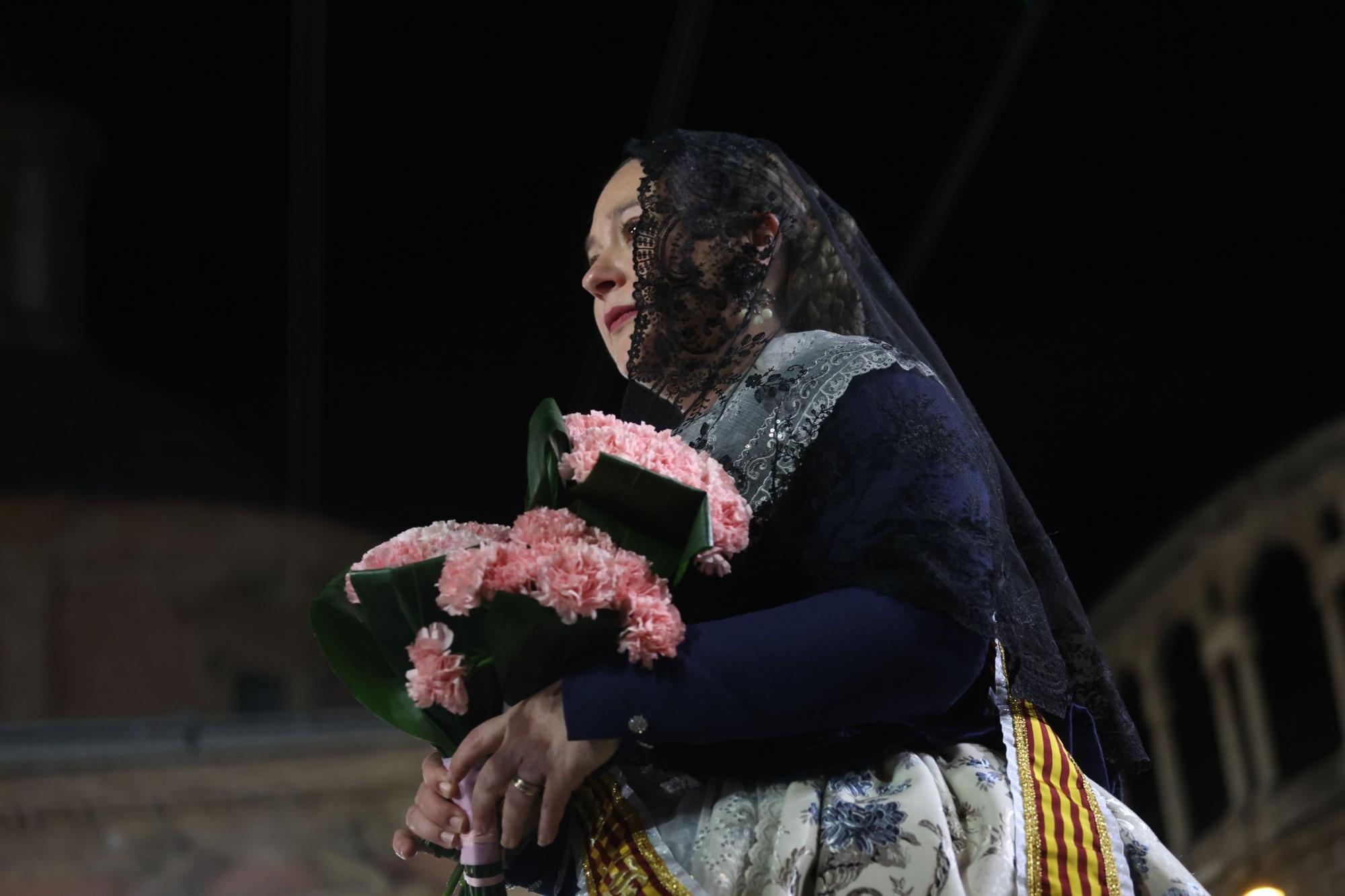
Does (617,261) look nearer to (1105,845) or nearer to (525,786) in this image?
(525,786)

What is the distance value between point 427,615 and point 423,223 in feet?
12.5

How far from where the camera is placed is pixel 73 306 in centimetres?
634

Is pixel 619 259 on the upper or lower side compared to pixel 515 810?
upper

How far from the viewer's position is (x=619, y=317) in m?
1.25

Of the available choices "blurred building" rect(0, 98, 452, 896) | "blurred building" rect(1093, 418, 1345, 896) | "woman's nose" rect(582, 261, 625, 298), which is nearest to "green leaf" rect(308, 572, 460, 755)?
"woman's nose" rect(582, 261, 625, 298)

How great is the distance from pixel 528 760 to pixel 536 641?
92 millimetres

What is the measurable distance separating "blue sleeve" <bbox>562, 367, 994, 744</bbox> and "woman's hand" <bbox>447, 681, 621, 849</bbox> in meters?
0.02

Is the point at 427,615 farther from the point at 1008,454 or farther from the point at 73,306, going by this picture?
the point at 73,306

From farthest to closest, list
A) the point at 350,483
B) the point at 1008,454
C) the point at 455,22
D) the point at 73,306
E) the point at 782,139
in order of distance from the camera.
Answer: the point at 73,306 → the point at 350,483 → the point at 455,22 → the point at 1008,454 → the point at 782,139

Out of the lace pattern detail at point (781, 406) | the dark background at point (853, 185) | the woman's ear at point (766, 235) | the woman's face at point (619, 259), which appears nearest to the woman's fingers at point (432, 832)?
the lace pattern detail at point (781, 406)

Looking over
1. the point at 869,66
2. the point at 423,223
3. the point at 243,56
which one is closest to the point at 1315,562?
the point at 869,66

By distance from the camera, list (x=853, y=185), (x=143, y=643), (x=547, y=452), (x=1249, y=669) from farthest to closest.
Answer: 1. (x=143, y=643)
2. (x=1249, y=669)
3. (x=853, y=185)
4. (x=547, y=452)

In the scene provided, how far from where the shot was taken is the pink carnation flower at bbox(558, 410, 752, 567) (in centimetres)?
94

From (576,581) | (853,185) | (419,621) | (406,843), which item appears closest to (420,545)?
(419,621)
